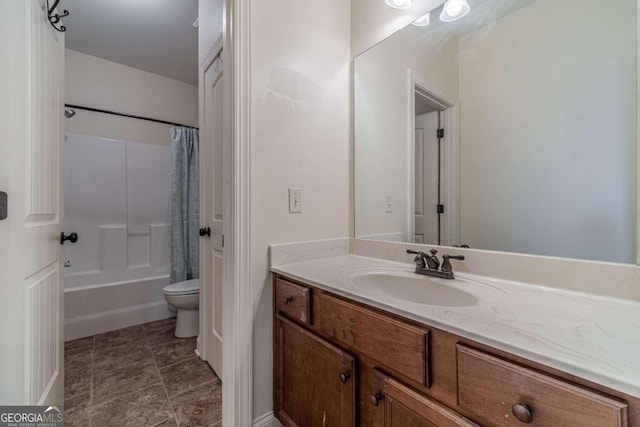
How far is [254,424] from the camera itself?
1.20m

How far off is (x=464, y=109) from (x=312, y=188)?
30.1 inches

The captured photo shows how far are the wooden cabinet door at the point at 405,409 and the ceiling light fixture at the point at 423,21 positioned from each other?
1.47 m

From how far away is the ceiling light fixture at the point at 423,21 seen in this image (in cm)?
127

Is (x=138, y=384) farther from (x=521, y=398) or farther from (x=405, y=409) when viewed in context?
(x=521, y=398)

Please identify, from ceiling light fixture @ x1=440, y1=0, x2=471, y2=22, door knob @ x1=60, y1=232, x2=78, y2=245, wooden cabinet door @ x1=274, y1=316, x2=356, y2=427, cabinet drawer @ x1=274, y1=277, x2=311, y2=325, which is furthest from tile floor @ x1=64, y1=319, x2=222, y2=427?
ceiling light fixture @ x1=440, y1=0, x2=471, y2=22

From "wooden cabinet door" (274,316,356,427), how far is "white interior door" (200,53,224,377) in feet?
2.16

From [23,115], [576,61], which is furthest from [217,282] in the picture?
[576,61]

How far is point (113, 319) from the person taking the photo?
2.38 metres

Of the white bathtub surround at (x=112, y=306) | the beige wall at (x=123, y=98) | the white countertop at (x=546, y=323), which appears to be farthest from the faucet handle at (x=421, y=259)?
the beige wall at (x=123, y=98)

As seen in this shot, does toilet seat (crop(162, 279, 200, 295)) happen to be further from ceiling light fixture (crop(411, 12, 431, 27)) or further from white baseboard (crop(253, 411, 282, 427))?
ceiling light fixture (crop(411, 12, 431, 27))

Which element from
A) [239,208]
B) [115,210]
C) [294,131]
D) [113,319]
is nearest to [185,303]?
[113,319]

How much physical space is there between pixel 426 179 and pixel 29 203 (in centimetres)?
A: 156

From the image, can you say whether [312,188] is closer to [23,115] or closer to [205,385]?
[23,115]

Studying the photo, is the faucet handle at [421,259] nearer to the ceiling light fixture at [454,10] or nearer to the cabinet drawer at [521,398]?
the cabinet drawer at [521,398]
